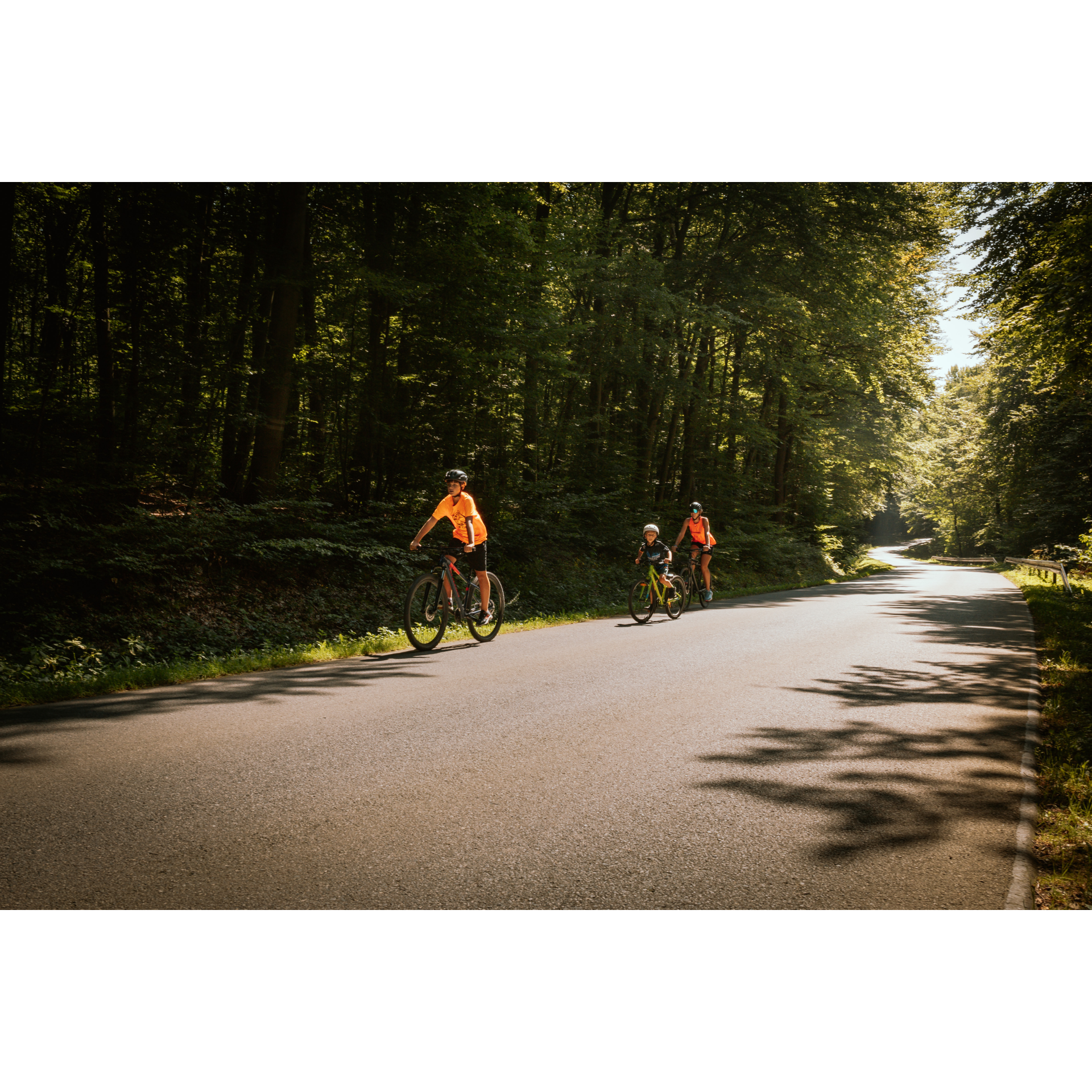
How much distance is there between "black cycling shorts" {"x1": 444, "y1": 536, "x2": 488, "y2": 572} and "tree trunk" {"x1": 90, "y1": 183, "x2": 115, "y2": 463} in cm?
559

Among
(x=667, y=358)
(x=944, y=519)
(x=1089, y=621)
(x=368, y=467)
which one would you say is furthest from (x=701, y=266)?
(x=944, y=519)

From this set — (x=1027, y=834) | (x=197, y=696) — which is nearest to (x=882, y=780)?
(x=1027, y=834)

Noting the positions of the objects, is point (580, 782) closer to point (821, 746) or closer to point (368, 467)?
point (821, 746)

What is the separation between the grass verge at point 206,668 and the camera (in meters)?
6.80

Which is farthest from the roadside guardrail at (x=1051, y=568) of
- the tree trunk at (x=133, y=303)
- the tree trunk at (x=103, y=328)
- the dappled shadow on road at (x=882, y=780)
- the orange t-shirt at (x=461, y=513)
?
the tree trunk at (x=103, y=328)

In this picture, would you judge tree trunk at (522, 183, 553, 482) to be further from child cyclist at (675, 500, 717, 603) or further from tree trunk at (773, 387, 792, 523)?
tree trunk at (773, 387, 792, 523)

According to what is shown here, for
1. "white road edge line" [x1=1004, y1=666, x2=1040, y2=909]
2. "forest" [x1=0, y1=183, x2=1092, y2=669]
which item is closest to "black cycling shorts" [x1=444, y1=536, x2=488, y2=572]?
"forest" [x1=0, y1=183, x2=1092, y2=669]

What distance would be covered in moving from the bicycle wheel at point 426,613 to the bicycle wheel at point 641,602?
4415 mm

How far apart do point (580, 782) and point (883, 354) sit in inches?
977

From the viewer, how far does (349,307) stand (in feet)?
51.1

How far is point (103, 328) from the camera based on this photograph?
11992mm

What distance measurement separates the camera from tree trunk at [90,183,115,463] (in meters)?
11.7

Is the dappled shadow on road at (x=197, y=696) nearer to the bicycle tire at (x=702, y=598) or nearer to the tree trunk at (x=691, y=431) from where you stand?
the bicycle tire at (x=702, y=598)

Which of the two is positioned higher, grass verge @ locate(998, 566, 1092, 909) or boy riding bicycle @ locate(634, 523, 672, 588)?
boy riding bicycle @ locate(634, 523, 672, 588)
